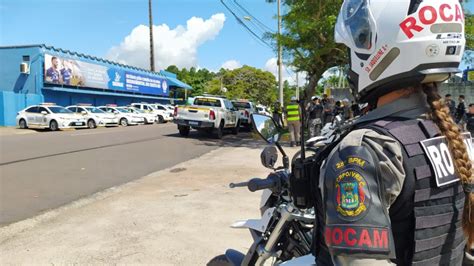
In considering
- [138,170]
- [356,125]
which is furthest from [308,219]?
[138,170]

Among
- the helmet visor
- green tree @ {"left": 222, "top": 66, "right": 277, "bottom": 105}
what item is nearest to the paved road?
the helmet visor

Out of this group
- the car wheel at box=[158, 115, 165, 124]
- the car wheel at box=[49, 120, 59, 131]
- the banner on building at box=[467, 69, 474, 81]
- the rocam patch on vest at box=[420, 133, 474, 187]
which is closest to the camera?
the rocam patch on vest at box=[420, 133, 474, 187]

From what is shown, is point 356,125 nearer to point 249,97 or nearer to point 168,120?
point 168,120

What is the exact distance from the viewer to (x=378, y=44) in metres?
1.44

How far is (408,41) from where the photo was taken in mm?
1395

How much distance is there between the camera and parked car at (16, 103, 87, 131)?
22188 millimetres

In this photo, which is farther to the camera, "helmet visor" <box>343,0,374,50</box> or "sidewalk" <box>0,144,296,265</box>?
"sidewalk" <box>0,144,296,265</box>

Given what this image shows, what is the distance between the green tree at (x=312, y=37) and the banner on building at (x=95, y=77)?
18.5m

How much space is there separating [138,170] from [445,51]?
8760 mm

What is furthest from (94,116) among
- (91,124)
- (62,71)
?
(62,71)

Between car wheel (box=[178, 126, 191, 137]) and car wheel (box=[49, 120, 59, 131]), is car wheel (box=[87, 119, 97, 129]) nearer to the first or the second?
car wheel (box=[49, 120, 59, 131])

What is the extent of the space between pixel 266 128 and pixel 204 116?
15.2m

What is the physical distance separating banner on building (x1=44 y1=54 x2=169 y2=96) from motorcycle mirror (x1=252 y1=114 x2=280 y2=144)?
1134 inches

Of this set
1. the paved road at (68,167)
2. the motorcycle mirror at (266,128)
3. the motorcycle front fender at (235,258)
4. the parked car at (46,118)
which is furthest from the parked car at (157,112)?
the motorcycle mirror at (266,128)
